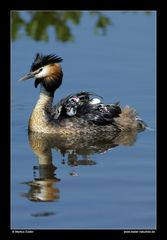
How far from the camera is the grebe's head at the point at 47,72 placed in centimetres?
1325

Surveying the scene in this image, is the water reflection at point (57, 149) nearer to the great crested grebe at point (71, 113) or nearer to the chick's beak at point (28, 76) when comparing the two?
the great crested grebe at point (71, 113)

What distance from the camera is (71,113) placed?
13273 millimetres

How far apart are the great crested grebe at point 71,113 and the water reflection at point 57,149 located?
119 mm

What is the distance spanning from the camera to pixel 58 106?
43.9 feet

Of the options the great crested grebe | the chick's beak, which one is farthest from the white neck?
the chick's beak

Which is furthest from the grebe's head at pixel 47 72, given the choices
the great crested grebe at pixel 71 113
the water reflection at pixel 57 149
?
the water reflection at pixel 57 149

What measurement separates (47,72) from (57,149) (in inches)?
50.2

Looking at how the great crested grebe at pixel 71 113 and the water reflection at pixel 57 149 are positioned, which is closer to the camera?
the water reflection at pixel 57 149

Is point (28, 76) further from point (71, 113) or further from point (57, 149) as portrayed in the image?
point (57, 149)

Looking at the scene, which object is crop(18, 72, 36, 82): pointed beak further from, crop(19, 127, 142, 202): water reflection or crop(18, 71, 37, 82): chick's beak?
crop(19, 127, 142, 202): water reflection

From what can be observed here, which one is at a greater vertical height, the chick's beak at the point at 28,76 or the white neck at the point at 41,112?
the chick's beak at the point at 28,76

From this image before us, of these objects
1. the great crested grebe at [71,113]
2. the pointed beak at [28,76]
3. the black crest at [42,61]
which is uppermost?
the black crest at [42,61]

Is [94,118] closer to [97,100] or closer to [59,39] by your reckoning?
[97,100]
